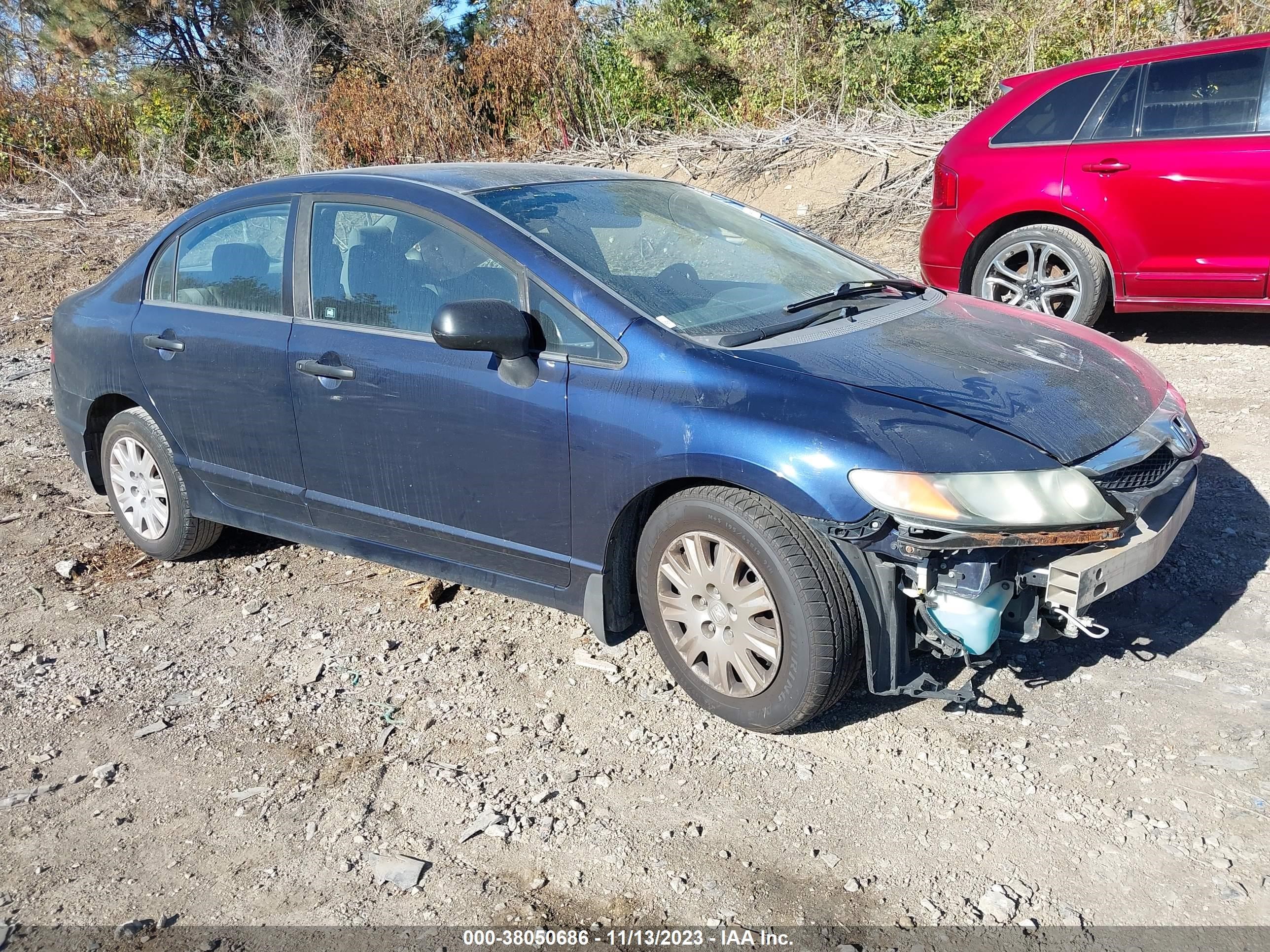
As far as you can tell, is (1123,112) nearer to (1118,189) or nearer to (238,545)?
(1118,189)

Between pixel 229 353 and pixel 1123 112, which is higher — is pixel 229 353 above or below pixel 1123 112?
below

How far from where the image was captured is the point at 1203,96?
6570mm

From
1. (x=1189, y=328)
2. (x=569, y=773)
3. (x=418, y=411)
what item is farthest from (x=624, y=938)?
(x=1189, y=328)

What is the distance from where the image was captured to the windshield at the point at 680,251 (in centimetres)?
356

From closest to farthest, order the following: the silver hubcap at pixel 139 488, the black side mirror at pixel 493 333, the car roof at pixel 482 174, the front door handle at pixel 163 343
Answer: the black side mirror at pixel 493 333 < the car roof at pixel 482 174 < the front door handle at pixel 163 343 < the silver hubcap at pixel 139 488

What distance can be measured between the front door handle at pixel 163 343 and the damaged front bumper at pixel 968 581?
2.81 metres

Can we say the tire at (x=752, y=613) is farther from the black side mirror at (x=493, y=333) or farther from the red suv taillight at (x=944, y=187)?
the red suv taillight at (x=944, y=187)

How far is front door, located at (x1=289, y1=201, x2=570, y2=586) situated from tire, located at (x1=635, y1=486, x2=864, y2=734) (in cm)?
38

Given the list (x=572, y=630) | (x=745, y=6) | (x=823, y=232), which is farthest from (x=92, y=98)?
(x=572, y=630)

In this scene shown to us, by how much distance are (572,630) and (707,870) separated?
1448 mm

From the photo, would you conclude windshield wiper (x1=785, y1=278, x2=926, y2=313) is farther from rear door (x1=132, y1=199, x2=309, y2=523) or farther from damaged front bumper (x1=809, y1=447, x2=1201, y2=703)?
rear door (x1=132, y1=199, x2=309, y2=523)

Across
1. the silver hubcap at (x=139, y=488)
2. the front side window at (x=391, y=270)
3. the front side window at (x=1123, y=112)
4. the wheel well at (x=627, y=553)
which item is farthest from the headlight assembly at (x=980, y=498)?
the front side window at (x=1123, y=112)

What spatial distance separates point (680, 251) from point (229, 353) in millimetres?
1766

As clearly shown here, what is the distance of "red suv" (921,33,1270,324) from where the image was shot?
250 inches
